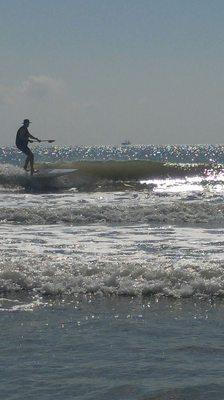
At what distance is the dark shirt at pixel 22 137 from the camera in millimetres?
27906

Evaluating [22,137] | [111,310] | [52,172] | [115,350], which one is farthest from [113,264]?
[52,172]

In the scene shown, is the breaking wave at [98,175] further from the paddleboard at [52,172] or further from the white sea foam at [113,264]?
the white sea foam at [113,264]

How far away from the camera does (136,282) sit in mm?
9195

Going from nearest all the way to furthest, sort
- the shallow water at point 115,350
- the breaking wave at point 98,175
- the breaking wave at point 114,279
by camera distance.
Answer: the shallow water at point 115,350 → the breaking wave at point 114,279 → the breaking wave at point 98,175

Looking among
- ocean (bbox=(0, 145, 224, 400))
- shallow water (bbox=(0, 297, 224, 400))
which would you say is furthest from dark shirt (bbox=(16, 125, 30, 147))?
shallow water (bbox=(0, 297, 224, 400))

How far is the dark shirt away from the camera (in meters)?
27.9

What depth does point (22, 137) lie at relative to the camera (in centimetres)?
2802

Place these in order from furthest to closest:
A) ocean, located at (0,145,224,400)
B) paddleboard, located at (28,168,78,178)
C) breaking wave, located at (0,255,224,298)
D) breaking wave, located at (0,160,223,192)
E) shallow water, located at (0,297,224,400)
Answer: paddleboard, located at (28,168,78,178) < breaking wave, located at (0,160,223,192) < breaking wave, located at (0,255,224,298) < ocean, located at (0,145,224,400) < shallow water, located at (0,297,224,400)

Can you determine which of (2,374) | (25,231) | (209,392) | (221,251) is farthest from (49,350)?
(25,231)

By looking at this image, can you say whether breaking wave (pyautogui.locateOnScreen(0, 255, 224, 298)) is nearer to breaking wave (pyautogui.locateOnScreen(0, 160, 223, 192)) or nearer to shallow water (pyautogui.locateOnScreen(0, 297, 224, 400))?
shallow water (pyautogui.locateOnScreen(0, 297, 224, 400))

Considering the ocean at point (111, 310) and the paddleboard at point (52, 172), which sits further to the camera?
the paddleboard at point (52, 172)

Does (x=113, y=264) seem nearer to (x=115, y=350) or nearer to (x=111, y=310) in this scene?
(x=111, y=310)

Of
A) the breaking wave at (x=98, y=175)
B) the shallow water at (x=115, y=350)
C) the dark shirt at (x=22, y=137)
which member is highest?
the dark shirt at (x=22, y=137)

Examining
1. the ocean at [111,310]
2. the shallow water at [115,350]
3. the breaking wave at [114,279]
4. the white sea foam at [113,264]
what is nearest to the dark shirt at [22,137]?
the ocean at [111,310]
